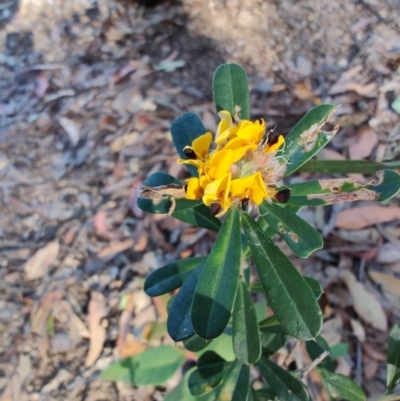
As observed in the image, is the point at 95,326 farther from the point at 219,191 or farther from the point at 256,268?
the point at 219,191

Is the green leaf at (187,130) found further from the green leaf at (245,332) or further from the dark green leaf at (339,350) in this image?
the dark green leaf at (339,350)

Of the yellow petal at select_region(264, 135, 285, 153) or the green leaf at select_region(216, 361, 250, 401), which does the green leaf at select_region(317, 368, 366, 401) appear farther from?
the yellow petal at select_region(264, 135, 285, 153)

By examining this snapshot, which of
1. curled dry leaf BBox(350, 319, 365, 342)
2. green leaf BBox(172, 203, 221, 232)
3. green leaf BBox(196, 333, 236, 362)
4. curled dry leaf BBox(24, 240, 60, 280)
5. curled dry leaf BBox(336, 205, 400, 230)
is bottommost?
curled dry leaf BBox(24, 240, 60, 280)

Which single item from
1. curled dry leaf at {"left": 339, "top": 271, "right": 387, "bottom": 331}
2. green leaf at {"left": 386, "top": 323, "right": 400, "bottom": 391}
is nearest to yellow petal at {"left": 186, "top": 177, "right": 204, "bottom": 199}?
green leaf at {"left": 386, "top": 323, "right": 400, "bottom": 391}

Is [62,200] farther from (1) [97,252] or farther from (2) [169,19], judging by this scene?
(2) [169,19]

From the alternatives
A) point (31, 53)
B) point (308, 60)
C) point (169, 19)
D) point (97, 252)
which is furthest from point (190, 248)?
point (31, 53)

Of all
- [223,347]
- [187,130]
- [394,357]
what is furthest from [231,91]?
[223,347]
